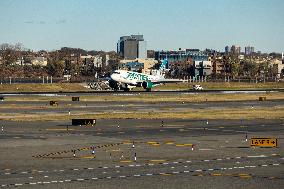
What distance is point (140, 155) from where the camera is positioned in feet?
171

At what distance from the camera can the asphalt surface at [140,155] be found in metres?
40.2

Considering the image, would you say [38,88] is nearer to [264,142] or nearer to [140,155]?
[264,142]

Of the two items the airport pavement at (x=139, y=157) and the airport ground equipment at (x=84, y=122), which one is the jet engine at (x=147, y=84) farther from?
the airport ground equipment at (x=84, y=122)

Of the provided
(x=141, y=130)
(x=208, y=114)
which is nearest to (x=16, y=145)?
(x=141, y=130)

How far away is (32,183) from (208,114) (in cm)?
6321

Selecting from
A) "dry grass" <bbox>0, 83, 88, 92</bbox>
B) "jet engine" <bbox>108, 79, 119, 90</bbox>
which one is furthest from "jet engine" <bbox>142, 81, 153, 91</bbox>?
"dry grass" <bbox>0, 83, 88, 92</bbox>

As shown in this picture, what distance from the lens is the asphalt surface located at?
132 feet

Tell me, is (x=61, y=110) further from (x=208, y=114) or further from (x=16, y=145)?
(x=16, y=145)

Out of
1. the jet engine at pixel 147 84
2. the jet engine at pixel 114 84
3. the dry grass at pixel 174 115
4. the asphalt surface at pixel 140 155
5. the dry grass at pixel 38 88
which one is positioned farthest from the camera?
the dry grass at pixel 38 88

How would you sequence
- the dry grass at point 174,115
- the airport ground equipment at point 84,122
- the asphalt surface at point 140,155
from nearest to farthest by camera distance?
the asphalt surface at point 140,155 < the airport ground equipment at point 84,122 < the dry grass at point 174,115

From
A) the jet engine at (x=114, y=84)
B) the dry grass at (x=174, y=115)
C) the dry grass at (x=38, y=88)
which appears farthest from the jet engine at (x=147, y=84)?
the dry grass at (x=174, y=115)

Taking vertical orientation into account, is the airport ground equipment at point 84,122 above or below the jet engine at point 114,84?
below

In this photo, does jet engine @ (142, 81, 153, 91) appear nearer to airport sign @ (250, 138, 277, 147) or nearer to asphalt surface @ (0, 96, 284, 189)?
asphalt surface @ (0, 96, 284, 189)

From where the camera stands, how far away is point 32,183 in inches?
1531
